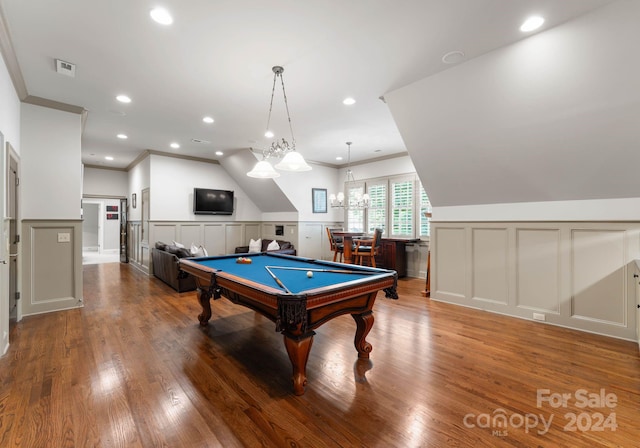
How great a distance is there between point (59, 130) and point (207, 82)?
2.43m

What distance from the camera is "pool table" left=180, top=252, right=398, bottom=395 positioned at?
6.66 ft

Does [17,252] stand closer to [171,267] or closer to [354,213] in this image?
[171,267]

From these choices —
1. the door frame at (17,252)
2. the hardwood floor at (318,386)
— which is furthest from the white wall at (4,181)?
the door frame at (17,252)

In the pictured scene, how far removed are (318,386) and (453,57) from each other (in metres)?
3.30

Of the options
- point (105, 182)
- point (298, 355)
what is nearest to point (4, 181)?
point (298, 355)

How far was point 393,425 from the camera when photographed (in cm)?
185

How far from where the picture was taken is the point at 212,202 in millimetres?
7691

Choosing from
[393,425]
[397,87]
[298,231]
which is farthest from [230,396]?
[298,231]

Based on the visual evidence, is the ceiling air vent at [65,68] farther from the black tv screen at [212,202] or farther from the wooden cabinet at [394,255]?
the wooden cabinet at [394,255]

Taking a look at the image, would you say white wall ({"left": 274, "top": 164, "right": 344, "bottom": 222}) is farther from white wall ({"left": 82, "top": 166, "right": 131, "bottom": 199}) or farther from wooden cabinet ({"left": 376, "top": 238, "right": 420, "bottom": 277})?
white wall ({"left": 82, "top": 166, "right": 131, "bottom": 199})

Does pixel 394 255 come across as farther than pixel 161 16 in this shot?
Yes

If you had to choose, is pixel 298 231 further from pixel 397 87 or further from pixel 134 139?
pixel 397 87

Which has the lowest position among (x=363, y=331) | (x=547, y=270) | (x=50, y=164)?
(x=363, y=331)

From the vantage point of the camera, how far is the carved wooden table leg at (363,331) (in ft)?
8.93
